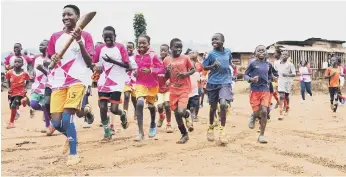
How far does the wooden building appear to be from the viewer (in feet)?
96.7

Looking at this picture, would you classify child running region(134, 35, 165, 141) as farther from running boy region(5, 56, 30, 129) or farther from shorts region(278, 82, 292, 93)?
shorts region(278, 82, 292, 93)

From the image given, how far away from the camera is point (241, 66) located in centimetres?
3225

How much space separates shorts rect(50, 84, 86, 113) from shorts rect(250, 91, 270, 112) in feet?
11.1

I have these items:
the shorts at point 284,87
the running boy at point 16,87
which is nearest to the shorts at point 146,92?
the running boy at point 16,87

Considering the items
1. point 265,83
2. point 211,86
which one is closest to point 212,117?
point 211,86

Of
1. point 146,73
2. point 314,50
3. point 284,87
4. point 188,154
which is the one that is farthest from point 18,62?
point 314,50

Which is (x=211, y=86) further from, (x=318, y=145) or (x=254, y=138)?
(x=318, y=145)

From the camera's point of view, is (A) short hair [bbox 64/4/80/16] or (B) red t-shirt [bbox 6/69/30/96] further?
(B) red t-shirt [bbox 6/69/30/96]

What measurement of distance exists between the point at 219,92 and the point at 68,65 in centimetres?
266

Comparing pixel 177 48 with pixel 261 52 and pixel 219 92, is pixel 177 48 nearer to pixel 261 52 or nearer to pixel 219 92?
pixel 219 92

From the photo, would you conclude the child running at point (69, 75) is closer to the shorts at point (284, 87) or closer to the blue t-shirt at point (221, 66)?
the blue t-shirt at point (221, 66)

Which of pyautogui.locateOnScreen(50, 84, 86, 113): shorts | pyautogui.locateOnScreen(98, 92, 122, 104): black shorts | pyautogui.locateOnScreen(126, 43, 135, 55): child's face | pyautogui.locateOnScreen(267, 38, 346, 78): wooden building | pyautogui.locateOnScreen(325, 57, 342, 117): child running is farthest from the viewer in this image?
pyautogui.locateOnScreen(267, 38, 346, 78): wooden building

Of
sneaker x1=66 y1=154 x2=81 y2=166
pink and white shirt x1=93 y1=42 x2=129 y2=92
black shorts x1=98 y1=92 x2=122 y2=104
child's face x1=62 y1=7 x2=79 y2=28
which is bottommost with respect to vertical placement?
sneaker x1=66 y1=154 x2=81 y2=166

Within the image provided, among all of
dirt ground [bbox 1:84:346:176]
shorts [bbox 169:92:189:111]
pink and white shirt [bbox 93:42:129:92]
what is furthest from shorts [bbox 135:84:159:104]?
dirt ground [bbox 1:84:346:176]
